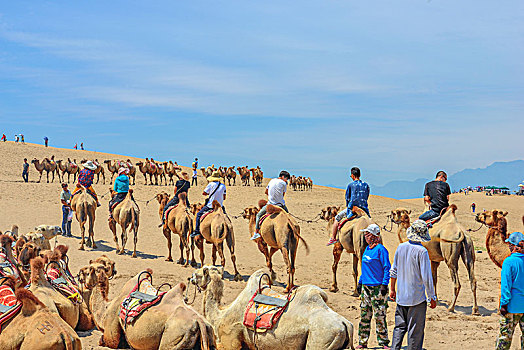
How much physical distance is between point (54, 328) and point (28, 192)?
2653 centimetres

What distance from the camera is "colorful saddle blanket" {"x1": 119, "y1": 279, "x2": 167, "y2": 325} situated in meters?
Result: 6.22

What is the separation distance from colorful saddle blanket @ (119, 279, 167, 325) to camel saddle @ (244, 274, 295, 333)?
4.00 ft

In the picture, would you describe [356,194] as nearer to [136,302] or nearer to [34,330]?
[136,302]

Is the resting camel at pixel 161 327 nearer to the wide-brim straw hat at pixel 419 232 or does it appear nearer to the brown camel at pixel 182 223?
the wide-brim straw hat at pixel 419 232

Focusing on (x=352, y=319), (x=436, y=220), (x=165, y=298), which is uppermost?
(x=436, y=220)

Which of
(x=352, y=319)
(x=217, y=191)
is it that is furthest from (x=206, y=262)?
(x=352, y=319)

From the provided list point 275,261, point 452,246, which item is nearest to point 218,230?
point 275,261

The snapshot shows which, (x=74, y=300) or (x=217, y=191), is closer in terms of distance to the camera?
(x=74, y=300)

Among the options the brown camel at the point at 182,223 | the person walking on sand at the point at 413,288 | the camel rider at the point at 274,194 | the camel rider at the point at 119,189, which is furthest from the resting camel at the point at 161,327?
the camel rider at the point at 119,189

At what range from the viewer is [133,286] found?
6617mm

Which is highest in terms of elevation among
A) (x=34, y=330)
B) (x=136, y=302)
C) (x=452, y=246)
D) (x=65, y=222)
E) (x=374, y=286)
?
(x=65, y=222)

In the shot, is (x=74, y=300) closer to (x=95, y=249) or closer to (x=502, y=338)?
(x=502, y=338)

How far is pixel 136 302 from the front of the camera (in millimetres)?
6316

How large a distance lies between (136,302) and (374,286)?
10.4ft
